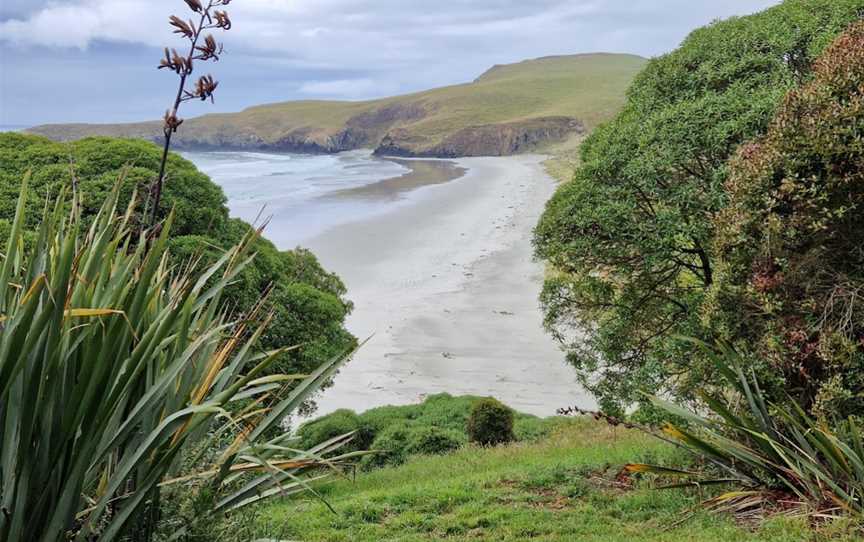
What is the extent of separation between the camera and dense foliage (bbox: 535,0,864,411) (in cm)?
858

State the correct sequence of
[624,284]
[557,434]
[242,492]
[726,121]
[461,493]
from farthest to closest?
[557,434] → [624,284] → [726,121] → [461,493] → [242,492]

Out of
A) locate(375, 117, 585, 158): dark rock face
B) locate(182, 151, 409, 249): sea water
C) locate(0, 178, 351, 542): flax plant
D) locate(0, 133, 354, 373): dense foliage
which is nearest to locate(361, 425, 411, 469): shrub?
locate(0, 133, 354, 373): dense foliage

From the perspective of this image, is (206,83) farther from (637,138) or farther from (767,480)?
(637,138)

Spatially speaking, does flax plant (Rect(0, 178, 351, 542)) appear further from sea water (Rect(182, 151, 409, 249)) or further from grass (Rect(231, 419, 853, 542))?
sea water (Rect(182, 151, 409, 249))

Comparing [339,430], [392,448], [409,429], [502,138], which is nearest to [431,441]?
[409,429]

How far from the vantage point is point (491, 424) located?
40.3ft

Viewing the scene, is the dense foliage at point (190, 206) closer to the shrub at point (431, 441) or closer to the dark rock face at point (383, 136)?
the shrub at point (431, 441)

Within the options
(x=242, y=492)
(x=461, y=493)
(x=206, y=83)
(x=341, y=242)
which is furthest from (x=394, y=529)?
(x=341, y=242)

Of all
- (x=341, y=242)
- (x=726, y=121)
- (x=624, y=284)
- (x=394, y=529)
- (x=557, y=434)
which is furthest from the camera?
(x=341, y=242)

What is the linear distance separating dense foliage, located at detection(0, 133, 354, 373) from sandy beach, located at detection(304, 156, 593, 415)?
4.50m

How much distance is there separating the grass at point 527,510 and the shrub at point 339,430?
6.43ft

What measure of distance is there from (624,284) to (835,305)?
4874 mm

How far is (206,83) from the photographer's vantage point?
3105 mm

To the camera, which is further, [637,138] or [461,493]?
[637,138]
